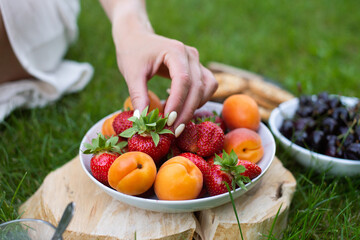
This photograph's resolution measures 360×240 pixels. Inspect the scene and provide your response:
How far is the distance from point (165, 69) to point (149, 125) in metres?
0.37

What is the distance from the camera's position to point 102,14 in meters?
3.34

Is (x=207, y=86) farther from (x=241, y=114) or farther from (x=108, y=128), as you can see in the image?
(x=108, y=128)

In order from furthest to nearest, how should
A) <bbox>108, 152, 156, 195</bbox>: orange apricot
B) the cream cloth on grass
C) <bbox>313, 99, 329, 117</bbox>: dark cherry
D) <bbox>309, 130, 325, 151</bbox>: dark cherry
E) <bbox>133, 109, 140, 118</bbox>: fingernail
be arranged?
the cream cloth on grass → <bbox>313, 99, 329, 117</bbox>: dark cherry → <bbox>309, 130, 325, 151</bbox>: dark cherry → <bbox>133, 109, 140, 118</bbox>: fingernail → <bbox>108, 152, 156, 195</bbox>: orange apricot

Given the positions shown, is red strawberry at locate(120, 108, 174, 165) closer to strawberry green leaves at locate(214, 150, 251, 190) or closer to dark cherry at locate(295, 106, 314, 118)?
strawberry green leaves at locate(214, 150, 251, 190)

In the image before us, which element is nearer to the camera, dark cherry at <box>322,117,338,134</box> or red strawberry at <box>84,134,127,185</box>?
red strawberry at <box>84,134,127,185</box>

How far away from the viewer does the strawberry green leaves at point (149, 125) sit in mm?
1033

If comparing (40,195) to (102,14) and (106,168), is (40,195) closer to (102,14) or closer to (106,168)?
(106,168)

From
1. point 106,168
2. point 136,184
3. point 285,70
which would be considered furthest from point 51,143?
point 285,70

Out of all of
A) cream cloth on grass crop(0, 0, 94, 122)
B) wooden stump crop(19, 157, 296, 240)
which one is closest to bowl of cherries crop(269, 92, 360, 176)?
wooden stump crop(19, 157, 296, 240)

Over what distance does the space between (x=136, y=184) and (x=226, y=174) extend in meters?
0.27

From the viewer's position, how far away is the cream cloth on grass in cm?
177

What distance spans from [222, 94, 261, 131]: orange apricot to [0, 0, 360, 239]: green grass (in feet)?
1.09

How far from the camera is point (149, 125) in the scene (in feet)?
3.37

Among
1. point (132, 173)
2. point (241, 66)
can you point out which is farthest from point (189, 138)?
point (241, 66)
